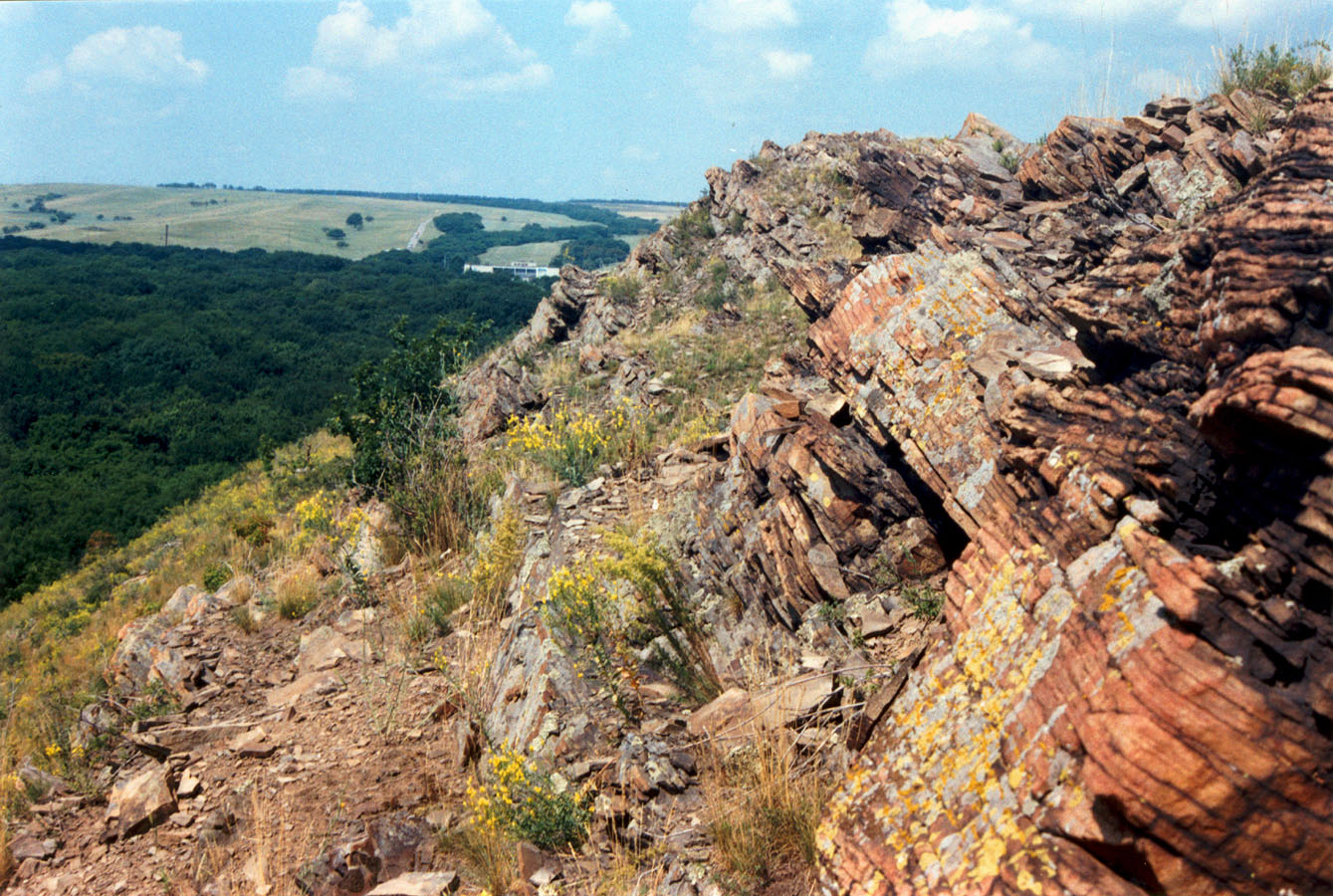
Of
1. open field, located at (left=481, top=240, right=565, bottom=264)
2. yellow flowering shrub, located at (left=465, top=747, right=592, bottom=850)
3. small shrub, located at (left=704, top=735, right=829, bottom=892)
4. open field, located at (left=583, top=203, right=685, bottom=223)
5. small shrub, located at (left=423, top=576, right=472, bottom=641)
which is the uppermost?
open field, located at (left=583, top=203, right=685, bottom=223)

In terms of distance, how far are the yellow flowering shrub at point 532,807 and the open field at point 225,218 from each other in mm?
85995

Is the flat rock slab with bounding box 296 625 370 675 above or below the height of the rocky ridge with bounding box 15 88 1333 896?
below

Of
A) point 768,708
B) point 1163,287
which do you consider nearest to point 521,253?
point 768,708

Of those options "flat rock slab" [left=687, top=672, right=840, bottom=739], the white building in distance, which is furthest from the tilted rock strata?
the white building in distance

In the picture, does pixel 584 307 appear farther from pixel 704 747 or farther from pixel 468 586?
pixel 704 747

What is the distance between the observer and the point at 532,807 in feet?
12.7

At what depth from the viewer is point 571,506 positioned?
6.77m

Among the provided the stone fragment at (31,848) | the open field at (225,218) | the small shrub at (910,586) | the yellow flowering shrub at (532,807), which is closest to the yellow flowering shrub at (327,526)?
the stone fragment at (31,848)

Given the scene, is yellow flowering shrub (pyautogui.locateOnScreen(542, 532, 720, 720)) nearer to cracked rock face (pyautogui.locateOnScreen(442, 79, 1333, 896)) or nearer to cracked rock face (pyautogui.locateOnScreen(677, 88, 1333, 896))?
cracked rock face (pyautogui.locateOnScreen(442, 79, 1333, 896))

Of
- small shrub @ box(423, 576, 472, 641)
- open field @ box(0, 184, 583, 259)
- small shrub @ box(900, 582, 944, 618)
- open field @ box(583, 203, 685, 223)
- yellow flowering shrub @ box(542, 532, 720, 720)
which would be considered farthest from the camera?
open field @ box(583, 203, 685, 223)

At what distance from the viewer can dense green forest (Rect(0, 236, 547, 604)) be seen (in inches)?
986

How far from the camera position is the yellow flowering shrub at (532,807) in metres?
3.83

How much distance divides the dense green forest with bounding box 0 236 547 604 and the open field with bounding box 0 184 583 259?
74.2 feet

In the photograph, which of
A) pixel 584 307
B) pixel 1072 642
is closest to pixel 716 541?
pixel 1072 642
